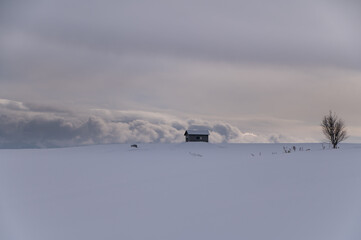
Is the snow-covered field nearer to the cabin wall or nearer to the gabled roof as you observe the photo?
the cabin wall

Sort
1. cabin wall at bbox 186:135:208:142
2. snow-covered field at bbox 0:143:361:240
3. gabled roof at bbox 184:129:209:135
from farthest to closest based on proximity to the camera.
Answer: gabled roof at bbox 184:129:209:135
cabin wall at bbox 186:135:208:142
snow-covered field at bbox 0:143:361:240

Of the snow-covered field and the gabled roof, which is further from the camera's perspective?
the gabled roof

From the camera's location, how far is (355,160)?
10.4m

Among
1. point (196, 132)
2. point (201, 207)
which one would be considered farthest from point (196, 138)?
point (201, 207)

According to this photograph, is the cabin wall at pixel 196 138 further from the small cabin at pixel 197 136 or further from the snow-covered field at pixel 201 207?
the snow-covered field at pixel 201 207

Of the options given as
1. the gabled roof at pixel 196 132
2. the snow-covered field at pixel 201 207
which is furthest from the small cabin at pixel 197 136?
the snow-covered field at pixel 201 207

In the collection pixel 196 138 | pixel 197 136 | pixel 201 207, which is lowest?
pixel 201 207

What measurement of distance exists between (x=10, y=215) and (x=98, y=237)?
106 inches

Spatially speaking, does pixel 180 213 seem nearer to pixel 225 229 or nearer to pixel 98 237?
pixel 225 229

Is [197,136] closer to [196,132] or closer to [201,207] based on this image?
[196,132]

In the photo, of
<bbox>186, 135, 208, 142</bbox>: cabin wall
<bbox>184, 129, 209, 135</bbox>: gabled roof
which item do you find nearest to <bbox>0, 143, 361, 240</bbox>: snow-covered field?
<bbox>186, 135, 208, 142</bbox>: cabin wall

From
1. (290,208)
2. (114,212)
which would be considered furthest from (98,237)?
(290,208)

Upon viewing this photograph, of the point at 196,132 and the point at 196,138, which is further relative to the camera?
the point at 196,132

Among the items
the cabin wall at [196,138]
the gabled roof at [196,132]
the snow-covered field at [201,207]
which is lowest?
the snow-covered field at [201,207]
